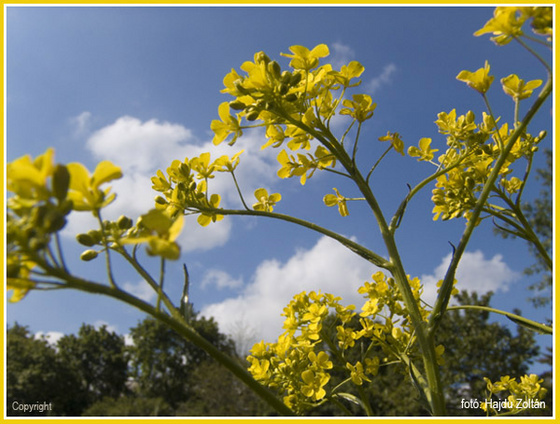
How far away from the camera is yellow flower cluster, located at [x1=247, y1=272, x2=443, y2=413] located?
1.52 m

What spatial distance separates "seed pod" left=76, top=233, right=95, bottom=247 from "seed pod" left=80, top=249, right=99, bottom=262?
0.20 feet

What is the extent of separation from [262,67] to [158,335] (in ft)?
95.5

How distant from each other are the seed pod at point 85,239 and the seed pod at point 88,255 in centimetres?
6

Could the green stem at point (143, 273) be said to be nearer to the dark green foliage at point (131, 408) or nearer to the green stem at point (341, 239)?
the green stem at point (341, 239)

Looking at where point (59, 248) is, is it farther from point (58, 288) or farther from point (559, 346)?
point (559, 346)

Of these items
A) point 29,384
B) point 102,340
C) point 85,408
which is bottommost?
point 85,408

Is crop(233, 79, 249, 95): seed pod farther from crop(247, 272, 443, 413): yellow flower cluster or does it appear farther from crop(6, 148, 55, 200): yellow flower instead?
crop(247, 272, 443, 413): yellow flower cluster

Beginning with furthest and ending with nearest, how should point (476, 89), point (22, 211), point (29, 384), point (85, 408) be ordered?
point (85, 408) < point (29, 384) < point (476, 89) < point (22, 211)

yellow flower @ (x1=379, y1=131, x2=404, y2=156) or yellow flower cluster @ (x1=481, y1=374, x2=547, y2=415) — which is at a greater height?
yellow flower @ (x1=379, y1=131, x2=404, y2=156)

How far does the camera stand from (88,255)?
0.79 metres

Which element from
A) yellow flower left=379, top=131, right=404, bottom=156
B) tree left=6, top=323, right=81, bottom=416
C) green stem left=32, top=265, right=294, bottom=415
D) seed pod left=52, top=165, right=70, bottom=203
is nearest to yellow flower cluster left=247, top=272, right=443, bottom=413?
yellow flower left=379, top=131, right=404, bottom=156

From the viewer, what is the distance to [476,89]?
1.09 m

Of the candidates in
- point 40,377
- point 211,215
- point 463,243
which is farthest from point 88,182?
point 40,377

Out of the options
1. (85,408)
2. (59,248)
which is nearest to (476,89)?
(59,248)
